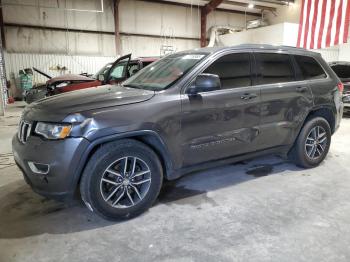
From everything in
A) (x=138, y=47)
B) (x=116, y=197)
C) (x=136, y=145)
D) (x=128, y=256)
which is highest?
(x=138, y=47)

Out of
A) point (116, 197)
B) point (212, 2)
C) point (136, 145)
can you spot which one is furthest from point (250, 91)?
point (212, 2)

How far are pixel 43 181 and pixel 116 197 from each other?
0.62m

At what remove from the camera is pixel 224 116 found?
2896mm

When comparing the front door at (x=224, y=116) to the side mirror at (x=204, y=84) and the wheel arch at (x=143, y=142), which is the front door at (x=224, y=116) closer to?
the side mirror at (x=204, y=84)

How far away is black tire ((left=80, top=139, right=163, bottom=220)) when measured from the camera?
7.72 feet

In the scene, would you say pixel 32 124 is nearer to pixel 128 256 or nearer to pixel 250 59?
pixel 128 256

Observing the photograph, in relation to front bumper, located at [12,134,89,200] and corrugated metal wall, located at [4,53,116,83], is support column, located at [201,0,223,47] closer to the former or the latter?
corrugated metal wall, located at [4,53,116,83]

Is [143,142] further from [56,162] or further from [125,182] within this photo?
[56,162]

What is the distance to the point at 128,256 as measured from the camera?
2076 mm

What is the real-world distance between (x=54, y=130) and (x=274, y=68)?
248 cm

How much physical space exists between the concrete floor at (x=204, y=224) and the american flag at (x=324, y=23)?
7638 millimetres

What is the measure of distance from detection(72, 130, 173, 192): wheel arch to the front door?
191 millimetres

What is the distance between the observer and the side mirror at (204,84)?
2.65 m

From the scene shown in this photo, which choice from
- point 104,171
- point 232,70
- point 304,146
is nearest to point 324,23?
point 304,146
